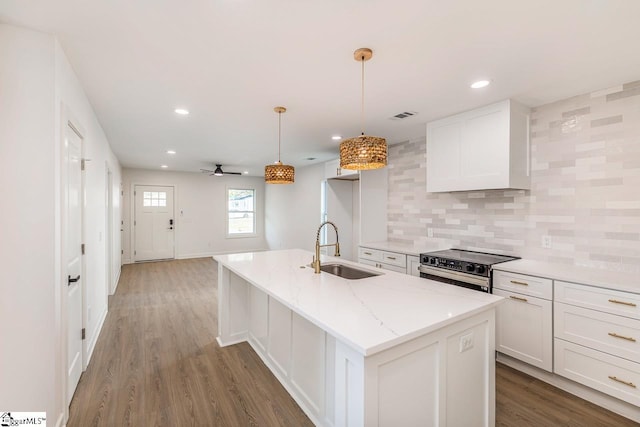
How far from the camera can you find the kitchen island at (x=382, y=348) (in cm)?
123

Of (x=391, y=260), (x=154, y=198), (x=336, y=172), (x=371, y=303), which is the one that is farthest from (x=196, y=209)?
(x=371, y=303)

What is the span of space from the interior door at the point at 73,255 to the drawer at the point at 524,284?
3.36 metres

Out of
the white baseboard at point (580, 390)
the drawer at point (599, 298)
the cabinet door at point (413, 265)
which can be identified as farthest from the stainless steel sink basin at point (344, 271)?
the white baseboard at point (580, 390)

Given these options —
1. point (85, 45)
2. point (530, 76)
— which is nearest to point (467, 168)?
point (530, 76)

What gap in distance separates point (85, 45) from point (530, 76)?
3106 millimetres

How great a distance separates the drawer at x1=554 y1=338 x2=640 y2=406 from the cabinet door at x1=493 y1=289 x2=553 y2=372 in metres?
0.08

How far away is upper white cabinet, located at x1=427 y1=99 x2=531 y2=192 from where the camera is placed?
2689 mm

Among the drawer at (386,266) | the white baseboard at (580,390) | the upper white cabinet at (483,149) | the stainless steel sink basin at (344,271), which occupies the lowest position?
the white baseboard at (580,390)

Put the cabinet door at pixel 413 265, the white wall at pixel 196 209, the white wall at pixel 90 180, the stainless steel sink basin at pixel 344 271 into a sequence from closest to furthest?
1. the white wall at pixel 90 180
2. the stainless steel sink basin at pixel 344 271
3. the cabinet door at pixel 413 265
4. the white wall at pixel 196 209

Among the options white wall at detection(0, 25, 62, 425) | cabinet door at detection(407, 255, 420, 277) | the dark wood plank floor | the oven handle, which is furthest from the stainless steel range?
white wall at detection(0, 25, 62, 425)

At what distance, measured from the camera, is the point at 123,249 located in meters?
7.07

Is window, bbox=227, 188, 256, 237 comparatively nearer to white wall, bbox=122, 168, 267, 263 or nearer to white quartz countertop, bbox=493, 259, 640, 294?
white wall, bbox=122, 168, 267, 263

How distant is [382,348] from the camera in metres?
1.15

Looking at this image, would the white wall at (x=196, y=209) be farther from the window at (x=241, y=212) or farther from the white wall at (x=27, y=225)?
the white wall at (x=27, y=225)
